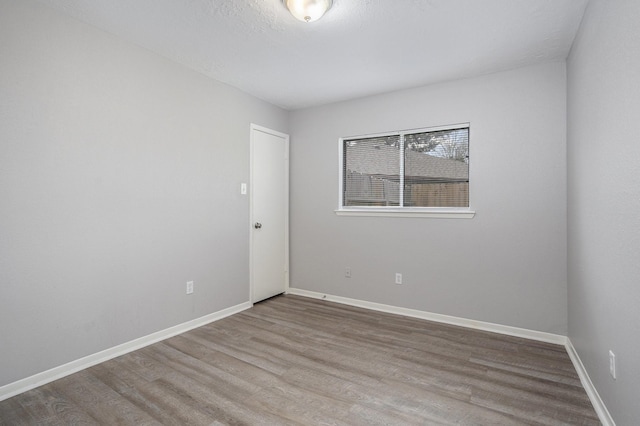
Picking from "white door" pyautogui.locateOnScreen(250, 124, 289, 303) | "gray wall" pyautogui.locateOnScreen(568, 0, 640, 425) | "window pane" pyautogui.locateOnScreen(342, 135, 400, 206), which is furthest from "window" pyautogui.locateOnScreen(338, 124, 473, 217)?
"gray wall" pyautogui.locateOnScreen(568, 0, 640, 425)

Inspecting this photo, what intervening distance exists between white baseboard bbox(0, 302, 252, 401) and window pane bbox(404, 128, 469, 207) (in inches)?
97.9

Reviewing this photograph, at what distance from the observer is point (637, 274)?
1.33 meters

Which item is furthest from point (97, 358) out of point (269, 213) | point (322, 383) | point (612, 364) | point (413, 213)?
point (612, 364)

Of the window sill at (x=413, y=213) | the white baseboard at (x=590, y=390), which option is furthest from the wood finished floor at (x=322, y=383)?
the window sill at (x=413, y=213)

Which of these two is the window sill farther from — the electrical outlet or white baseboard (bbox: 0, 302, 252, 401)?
white baseboard (bbox: 0, 302, 252, 401)

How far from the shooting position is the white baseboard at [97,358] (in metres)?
2.03

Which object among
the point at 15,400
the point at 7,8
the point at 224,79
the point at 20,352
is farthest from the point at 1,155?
the point at 224,79

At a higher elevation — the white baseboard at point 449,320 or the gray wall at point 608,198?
the gray wall at point 608,198

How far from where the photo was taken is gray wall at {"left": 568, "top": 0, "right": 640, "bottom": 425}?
4.52 feet

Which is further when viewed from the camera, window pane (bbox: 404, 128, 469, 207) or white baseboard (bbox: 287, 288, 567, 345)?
window pane (bbox: 404, 128, 469, 207)

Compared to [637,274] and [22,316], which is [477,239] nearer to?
[637,274]

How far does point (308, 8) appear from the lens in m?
2.02

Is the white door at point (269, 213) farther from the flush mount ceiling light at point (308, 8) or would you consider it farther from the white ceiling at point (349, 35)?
the flush mount ceiling light at point (308, 8)

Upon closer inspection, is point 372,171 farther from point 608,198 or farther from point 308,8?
point 608,198
